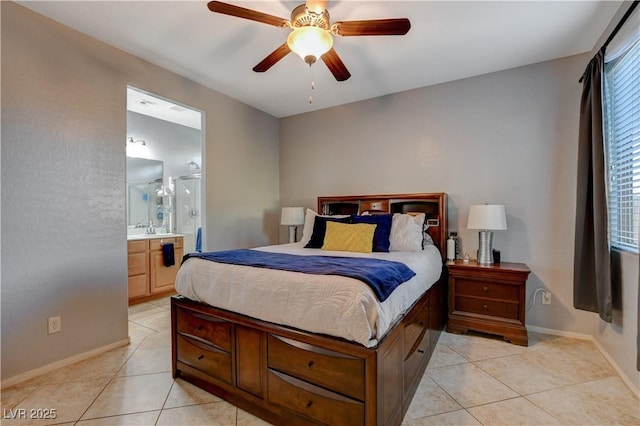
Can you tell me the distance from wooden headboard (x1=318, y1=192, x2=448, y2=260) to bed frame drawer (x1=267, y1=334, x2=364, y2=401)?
2.20 m

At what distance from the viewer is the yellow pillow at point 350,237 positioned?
2879 millimetres

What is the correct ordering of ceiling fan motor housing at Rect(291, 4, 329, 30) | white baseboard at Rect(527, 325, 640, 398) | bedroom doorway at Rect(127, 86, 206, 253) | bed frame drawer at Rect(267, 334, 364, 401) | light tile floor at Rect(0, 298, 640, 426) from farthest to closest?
bedroom doorway at Rect(127, 86, 206, 253), white baseboard at Rect(527, 325, 640, 398), ceiling fan motor housing at Rect(291, 4, 329, 30), light tile floor at Rect(0, 298, 640, 426), bed frame drawer at Rect(267, 334, 364, 401)

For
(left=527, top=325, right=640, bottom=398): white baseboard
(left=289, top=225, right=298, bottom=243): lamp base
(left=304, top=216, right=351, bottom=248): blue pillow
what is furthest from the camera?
(left=289, top=225, right=298, bottom=243): lamp base

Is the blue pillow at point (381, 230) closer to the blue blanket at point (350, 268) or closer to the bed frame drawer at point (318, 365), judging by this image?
the blue blanket at point (350, 268)

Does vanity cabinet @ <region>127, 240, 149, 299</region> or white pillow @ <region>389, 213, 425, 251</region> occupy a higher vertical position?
white pillow @ <region>389, 213, 425, 251</region>

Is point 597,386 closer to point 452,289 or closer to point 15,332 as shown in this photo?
point 452,289

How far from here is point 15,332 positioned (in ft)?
7.05

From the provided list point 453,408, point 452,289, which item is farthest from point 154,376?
point 452,289

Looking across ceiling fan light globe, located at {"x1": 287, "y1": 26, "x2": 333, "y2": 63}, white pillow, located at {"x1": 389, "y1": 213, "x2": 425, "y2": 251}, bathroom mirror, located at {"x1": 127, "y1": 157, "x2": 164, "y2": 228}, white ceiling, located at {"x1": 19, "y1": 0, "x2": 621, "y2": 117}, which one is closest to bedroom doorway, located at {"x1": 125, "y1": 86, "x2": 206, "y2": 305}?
bathroom mirror, located at {"x1": 127, "y1": 157, "x2": 164, "y2": 228}

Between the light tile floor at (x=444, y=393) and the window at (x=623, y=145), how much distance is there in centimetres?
102

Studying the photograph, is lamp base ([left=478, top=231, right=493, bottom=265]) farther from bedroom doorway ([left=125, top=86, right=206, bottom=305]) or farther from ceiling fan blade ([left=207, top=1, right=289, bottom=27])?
bedroom doorway ([left=125, top=86, right=206, bottom=305])

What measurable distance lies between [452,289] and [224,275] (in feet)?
7.48

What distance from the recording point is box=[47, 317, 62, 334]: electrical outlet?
2330mm

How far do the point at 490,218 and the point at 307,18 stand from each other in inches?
93.7
